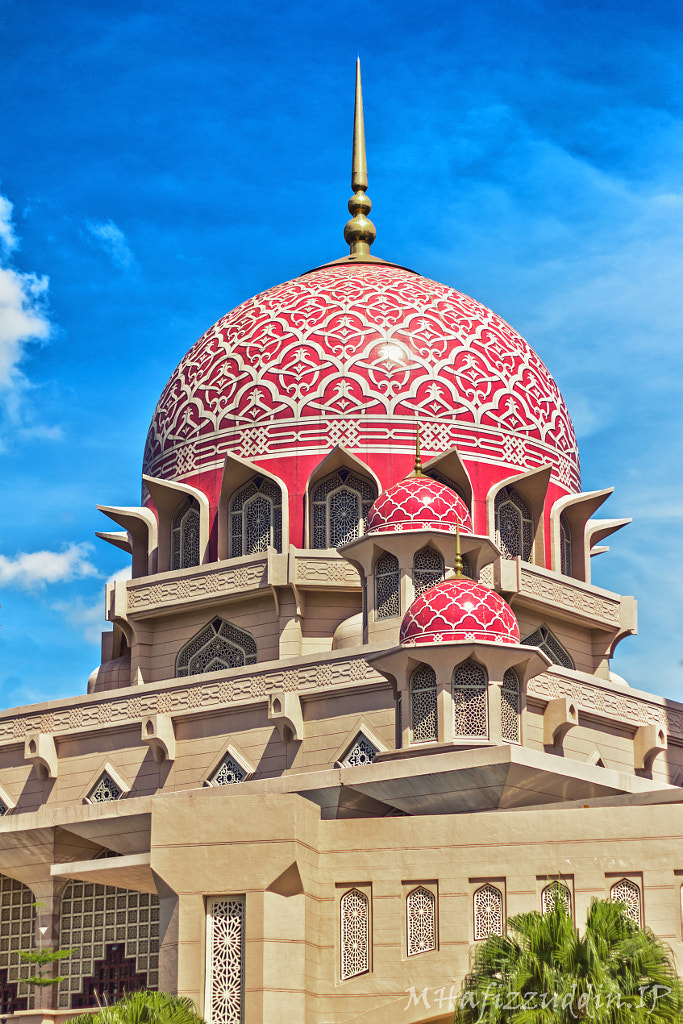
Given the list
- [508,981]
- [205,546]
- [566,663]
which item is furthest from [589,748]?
[508,981]

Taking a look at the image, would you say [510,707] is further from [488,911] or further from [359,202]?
[359,202]

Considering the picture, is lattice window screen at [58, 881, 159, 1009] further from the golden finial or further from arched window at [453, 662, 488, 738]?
the golden finial

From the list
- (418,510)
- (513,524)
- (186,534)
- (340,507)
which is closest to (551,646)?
(513,524)

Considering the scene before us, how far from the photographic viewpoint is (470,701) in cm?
1955

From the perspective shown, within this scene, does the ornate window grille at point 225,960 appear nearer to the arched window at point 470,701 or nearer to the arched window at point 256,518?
the arched window at point 470,701

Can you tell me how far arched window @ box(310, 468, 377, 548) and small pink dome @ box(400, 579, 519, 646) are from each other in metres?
6.05

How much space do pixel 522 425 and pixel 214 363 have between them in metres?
5.56

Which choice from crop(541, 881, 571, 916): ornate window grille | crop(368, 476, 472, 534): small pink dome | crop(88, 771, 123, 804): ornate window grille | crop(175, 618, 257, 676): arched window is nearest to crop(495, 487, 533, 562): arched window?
crop(368, 476, 472, 534): small pink dome

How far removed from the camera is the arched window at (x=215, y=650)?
1006 inches

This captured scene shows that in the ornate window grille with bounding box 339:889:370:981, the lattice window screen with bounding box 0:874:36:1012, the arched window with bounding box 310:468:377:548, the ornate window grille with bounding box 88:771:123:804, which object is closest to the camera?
the ornate window grille with bounding box 339:889:370:981

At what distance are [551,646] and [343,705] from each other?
4916mm

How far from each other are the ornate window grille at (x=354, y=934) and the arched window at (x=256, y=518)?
893cm

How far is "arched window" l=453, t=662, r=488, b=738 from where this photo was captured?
1942 cm

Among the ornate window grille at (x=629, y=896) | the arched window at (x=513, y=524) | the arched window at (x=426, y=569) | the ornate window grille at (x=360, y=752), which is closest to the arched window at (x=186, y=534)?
the arched window at (x=513, y=524)
